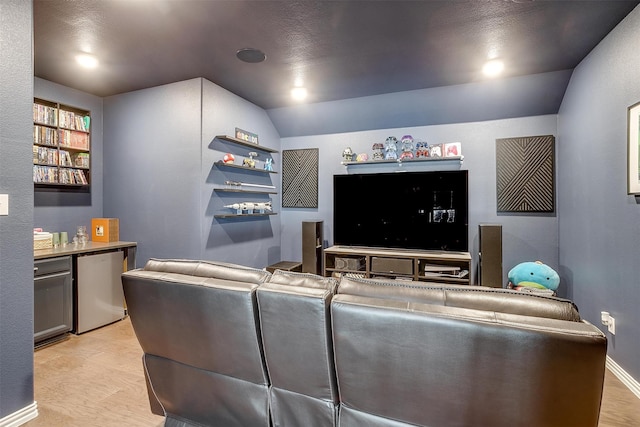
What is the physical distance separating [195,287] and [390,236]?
10.4 ft

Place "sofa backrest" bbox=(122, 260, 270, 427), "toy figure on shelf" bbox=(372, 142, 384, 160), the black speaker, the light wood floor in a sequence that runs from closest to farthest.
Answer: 1. "sofa backrest" bbox=(122, 260, 270, 427)
2. the light wood floor
3. the black speaker
4. "toy figure on shelf" bbox=(372, 142, 384, 160)

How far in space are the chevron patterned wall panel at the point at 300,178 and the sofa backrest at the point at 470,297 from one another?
11.5ft

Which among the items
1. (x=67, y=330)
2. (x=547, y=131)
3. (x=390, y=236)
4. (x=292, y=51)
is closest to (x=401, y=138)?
(x=390, y=236)

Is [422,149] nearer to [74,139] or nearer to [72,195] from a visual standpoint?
[74,139]

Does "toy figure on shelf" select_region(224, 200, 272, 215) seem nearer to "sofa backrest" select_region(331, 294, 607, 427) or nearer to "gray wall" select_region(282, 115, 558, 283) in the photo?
"gray wall" select_region(282, 115, 558, 283)

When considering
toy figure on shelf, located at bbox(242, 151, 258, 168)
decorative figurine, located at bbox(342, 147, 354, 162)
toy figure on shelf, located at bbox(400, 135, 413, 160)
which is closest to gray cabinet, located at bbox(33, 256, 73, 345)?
toy figure on shelf, located at bbox(242, 151, 258, 168)

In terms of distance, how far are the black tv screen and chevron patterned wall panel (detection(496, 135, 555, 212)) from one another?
49cm

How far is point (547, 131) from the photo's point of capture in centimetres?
381

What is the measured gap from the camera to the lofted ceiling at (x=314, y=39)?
7.21 feet

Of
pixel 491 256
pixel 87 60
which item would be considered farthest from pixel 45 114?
pixel 491 256

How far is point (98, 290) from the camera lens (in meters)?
3.27

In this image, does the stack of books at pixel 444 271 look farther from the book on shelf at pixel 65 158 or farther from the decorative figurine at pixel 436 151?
the book on shelf at pixel 65 158

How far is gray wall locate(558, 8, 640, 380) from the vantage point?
7.27 feet

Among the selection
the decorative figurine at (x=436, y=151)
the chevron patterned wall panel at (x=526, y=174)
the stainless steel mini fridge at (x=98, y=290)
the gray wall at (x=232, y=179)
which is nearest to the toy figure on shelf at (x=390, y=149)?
the decorative figurine at (x=436, y=151)
